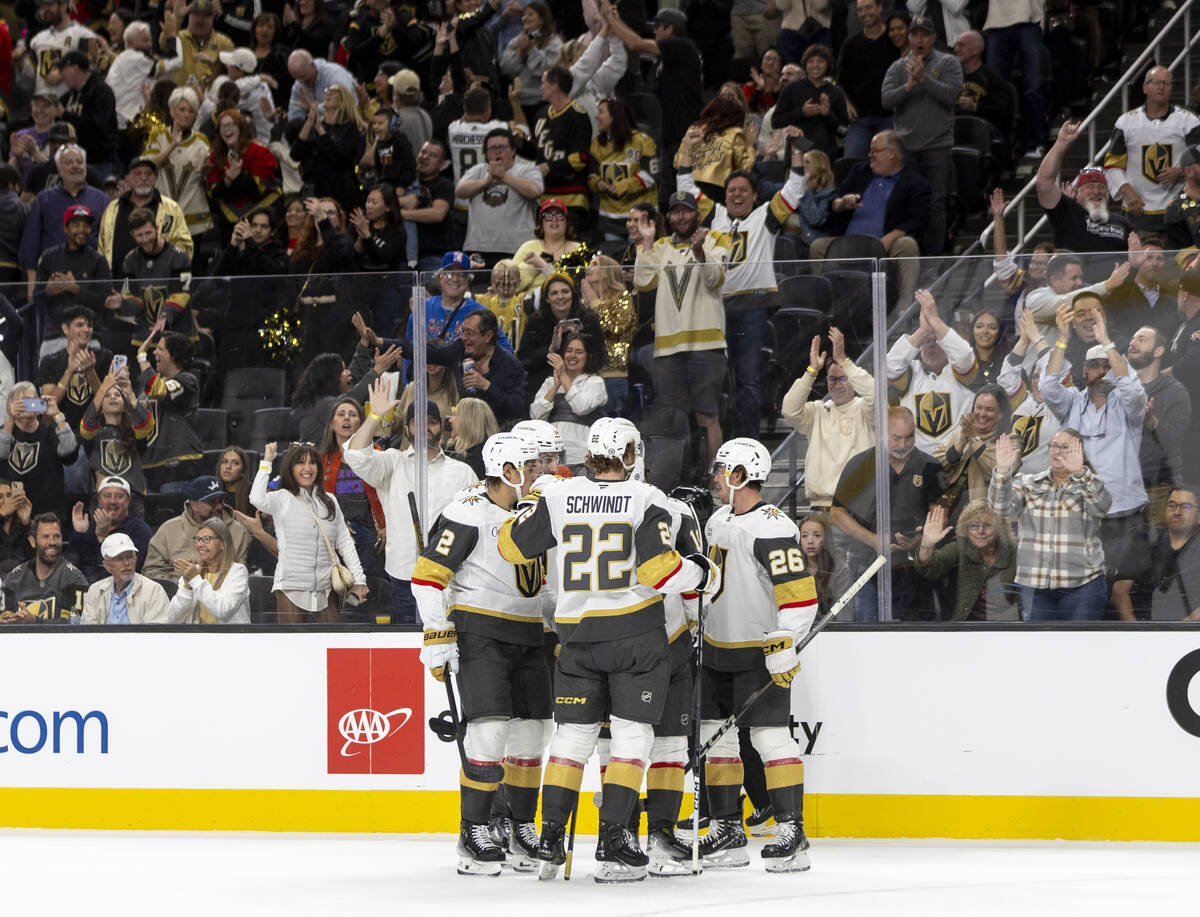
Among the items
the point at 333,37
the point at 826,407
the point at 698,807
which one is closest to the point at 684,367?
the point at 826,407

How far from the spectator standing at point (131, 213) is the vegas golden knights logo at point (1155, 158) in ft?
16.9

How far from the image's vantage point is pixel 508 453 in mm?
6477

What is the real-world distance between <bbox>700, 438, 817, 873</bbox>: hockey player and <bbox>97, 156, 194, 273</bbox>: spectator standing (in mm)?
4247

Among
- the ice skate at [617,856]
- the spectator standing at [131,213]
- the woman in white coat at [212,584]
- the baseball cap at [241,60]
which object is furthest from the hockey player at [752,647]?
the baseball cap at [241,60]

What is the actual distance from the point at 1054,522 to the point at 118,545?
387cm

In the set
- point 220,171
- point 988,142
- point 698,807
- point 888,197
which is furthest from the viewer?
point 220,171

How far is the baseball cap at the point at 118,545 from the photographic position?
748 centimetres

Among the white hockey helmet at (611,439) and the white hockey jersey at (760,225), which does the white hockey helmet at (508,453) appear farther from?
the white hockey jersey at (760,225)

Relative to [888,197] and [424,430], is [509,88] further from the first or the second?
[424,430]

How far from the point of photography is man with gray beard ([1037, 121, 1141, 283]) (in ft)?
27.1

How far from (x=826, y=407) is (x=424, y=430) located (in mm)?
1672

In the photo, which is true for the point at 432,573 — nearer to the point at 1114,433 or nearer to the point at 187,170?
the point at 1114,433

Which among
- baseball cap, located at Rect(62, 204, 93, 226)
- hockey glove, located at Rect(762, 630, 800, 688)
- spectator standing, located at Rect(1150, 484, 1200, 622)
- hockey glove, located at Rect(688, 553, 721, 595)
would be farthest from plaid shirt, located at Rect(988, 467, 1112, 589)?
baseball cap, located at Rect(62, 204, 93, 226)

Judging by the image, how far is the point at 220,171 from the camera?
1130 cm
